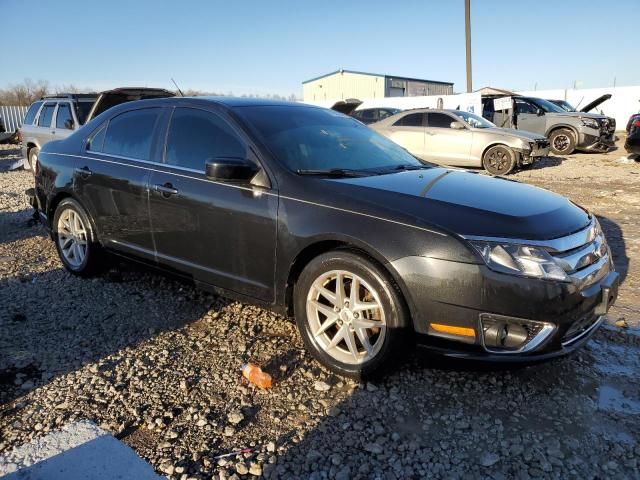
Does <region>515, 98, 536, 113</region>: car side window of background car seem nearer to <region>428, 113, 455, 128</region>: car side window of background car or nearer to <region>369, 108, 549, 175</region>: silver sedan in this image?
<region>369, 108, 549, 175</region>: silver sedan

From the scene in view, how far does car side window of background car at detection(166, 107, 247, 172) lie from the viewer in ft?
11.2

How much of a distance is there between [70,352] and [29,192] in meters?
2.85

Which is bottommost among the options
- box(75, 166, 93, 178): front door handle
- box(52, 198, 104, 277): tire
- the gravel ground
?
the gravel ground

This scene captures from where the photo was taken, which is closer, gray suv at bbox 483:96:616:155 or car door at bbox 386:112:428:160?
car door at bbox 386:112:428:160

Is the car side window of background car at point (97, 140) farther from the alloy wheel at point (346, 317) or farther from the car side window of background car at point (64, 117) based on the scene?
the car side window of background car at point (64, 117)

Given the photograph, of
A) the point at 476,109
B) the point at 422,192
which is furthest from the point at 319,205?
the point at 476,109

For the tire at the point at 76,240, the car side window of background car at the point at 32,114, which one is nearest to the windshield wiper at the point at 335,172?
the tire at the point at 76,240

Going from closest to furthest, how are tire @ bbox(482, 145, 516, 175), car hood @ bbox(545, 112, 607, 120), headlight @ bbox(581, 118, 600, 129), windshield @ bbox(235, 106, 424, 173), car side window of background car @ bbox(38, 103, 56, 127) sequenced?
windshield @ bbox(235, 106, 424, 173)
car side window of background car @ bbox(38, 103, 56, 127)
tire @ bbox(482, 145, 516, 175)
headlight @ bbox(581, 118, 600, 129)
car hood @ bbox(545, 112, 607, 120)

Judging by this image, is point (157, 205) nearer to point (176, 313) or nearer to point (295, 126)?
point (176, 313)

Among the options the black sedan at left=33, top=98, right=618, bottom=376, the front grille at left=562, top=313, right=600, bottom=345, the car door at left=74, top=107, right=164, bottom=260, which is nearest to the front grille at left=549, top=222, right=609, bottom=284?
the black sedan at left=33, top=98, right=618, bottom=376

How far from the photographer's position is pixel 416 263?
259cm

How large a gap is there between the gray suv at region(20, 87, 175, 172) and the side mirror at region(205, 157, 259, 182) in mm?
6779

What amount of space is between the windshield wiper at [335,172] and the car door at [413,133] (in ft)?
29.9

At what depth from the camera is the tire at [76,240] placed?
4449 mm
